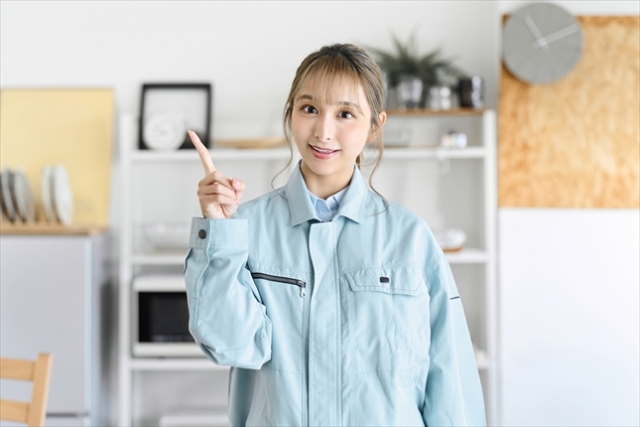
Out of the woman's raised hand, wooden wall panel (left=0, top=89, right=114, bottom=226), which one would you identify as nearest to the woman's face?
the woman's raised hand

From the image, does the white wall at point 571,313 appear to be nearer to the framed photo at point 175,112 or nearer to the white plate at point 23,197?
the framed photo at point 175,112

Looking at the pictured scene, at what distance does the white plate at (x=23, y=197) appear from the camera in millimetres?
2717

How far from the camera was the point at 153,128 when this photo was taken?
285cm

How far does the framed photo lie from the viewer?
9.34 ft

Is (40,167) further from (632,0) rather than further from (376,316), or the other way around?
(632,0)

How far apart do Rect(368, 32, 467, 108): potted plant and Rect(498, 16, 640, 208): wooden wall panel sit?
10.7 inches

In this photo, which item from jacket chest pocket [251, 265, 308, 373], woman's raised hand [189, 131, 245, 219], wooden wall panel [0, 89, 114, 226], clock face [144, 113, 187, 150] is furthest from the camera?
wooden wall panel [0, 89, 114, 226]

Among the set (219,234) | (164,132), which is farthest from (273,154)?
(219,234)

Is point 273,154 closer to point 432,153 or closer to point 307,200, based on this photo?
point 432,153

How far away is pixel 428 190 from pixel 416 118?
0.33 meters

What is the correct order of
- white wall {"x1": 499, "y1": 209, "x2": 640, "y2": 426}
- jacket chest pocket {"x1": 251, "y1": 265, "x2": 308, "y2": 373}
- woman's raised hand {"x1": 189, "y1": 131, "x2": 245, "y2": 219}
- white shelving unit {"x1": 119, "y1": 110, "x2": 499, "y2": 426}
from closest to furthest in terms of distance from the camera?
woman's raised hand {"x1": 189, "y1": 131, "x2": 245, "y2": 219} → jacket chest pocket {"x1": 251, "y1": 265, "x2": 308, "y2": 373} → white wall {"x1": 499, "y1": 209, "x2": 640, "y2": 426} → white shelving unit {"x1": 119, "y1": 110, "x2": 499, "y2": 426}

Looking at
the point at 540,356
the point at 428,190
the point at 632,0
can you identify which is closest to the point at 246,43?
the point at 428,190

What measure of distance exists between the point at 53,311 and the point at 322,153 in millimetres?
1760

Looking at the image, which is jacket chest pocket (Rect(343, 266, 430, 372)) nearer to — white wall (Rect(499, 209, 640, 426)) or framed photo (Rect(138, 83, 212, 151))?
white wall (Rect(499, 209, 640, 426))
